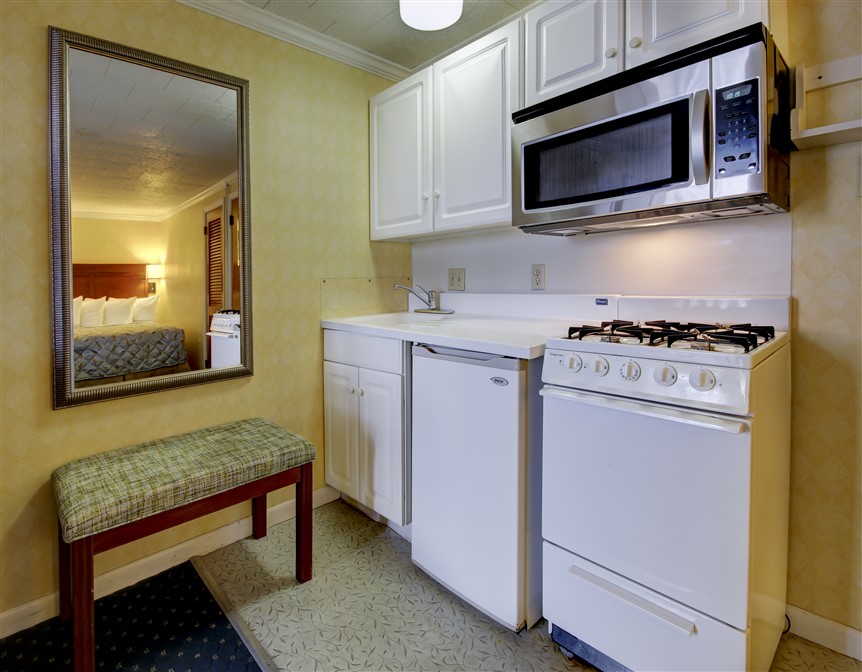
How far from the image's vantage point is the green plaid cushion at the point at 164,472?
1364 millimetres

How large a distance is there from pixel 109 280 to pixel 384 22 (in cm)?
158

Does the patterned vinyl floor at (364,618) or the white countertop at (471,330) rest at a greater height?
the white countertop at (471,330)

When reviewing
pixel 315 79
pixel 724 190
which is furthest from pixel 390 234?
pixel 724 190

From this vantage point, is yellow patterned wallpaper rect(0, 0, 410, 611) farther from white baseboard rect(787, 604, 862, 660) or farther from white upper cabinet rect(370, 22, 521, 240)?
white baseboard rect(787, 604, 862, 660)

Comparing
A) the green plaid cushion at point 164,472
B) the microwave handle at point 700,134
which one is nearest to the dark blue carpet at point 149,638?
the green plaid cushion at point 164,472

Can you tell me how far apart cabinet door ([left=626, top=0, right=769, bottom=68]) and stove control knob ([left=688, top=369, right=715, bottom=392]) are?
96 cm

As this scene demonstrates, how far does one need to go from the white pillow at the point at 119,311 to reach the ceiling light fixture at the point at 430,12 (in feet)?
4.78

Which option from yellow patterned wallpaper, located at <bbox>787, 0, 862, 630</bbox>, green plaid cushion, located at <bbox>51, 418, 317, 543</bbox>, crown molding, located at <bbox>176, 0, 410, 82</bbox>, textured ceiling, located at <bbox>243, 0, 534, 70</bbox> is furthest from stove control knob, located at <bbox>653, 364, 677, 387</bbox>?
crown molding, located at <bbox>176, 0, 410, 82</bbox>

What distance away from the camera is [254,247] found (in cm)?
212

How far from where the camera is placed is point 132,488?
145cm

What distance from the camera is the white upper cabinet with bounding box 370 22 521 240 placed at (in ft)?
6.19

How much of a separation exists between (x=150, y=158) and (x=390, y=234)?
3.54 ft

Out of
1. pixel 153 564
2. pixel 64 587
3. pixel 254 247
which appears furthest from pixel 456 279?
pixel 64 587

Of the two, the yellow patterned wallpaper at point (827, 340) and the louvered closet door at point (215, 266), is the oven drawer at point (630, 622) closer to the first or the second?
the yellow patterned wallpaper at point (827, 340)
